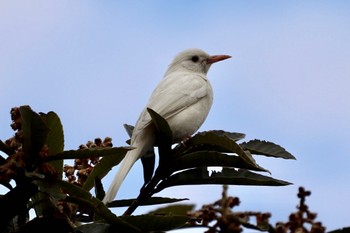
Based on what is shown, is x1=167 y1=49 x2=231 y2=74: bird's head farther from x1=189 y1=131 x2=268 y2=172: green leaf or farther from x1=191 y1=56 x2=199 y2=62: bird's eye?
A: x1=189 y1=131 x2=268 y2=172: green leaf

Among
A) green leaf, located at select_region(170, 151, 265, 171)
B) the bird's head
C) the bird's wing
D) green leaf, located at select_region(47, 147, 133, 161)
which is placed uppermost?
the bird's head

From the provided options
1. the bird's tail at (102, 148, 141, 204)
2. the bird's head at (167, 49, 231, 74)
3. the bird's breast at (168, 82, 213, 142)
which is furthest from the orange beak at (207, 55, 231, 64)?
the bird's tail at (102, 148, 141, 204)

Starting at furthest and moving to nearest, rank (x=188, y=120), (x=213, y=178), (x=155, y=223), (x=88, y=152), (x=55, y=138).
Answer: (x=188, y=120)
(x=213, y=178)
(x=55, y=138)
(x=88, y=152)
(x=155, y=223)

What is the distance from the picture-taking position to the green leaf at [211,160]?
10.2ft

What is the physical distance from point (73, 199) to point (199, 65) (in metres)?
4.82

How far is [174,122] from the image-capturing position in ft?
18.4

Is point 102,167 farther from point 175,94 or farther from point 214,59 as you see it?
point 214,59

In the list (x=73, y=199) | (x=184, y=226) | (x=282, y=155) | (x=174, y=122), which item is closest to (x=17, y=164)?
(x=73, y=199)

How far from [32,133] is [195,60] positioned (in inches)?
194

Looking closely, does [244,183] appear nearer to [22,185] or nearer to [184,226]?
[184,226]

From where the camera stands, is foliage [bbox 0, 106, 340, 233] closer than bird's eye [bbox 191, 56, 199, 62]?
Yes

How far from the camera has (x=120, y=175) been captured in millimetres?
4324

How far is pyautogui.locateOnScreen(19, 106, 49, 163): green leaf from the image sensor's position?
2.61 m

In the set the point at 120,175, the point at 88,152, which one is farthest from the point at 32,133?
the point at 120,175
